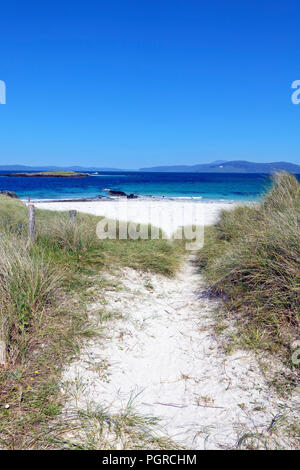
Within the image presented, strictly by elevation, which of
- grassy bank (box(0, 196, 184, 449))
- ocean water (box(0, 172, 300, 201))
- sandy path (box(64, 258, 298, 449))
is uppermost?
ocean water (box(0, 172, 300, 201))

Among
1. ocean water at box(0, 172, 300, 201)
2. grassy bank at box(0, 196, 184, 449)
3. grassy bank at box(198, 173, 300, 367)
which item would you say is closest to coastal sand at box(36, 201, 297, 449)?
grassy bank at box(0, 196, 184, 449)

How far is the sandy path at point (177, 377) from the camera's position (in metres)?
2.54

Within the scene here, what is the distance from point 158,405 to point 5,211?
303 inches

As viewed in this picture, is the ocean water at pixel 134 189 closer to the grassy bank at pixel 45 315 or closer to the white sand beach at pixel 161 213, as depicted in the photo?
the white sand beach at pixel 161 213

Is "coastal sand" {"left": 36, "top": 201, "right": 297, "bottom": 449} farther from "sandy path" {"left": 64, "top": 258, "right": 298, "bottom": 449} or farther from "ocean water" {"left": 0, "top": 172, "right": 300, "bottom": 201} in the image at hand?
"ocean water" {"left": 0, "top": 172, "right": 300, "bottom": 201}

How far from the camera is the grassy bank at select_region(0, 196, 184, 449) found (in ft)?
7.81

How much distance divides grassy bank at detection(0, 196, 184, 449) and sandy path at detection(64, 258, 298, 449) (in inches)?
9.8


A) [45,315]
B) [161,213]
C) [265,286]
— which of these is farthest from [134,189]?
[45,315]

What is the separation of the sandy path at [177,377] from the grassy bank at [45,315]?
0.82ft

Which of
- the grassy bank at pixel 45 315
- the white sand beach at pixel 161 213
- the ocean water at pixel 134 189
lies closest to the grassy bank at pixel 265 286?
the grassy bank at pixel 45 315

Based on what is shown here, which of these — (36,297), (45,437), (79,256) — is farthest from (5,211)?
(45,437)

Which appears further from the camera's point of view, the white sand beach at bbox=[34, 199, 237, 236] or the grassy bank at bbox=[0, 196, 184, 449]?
the white sand beach at bbox=[34, 199, 237, 236]

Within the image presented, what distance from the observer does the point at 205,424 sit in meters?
2.54
